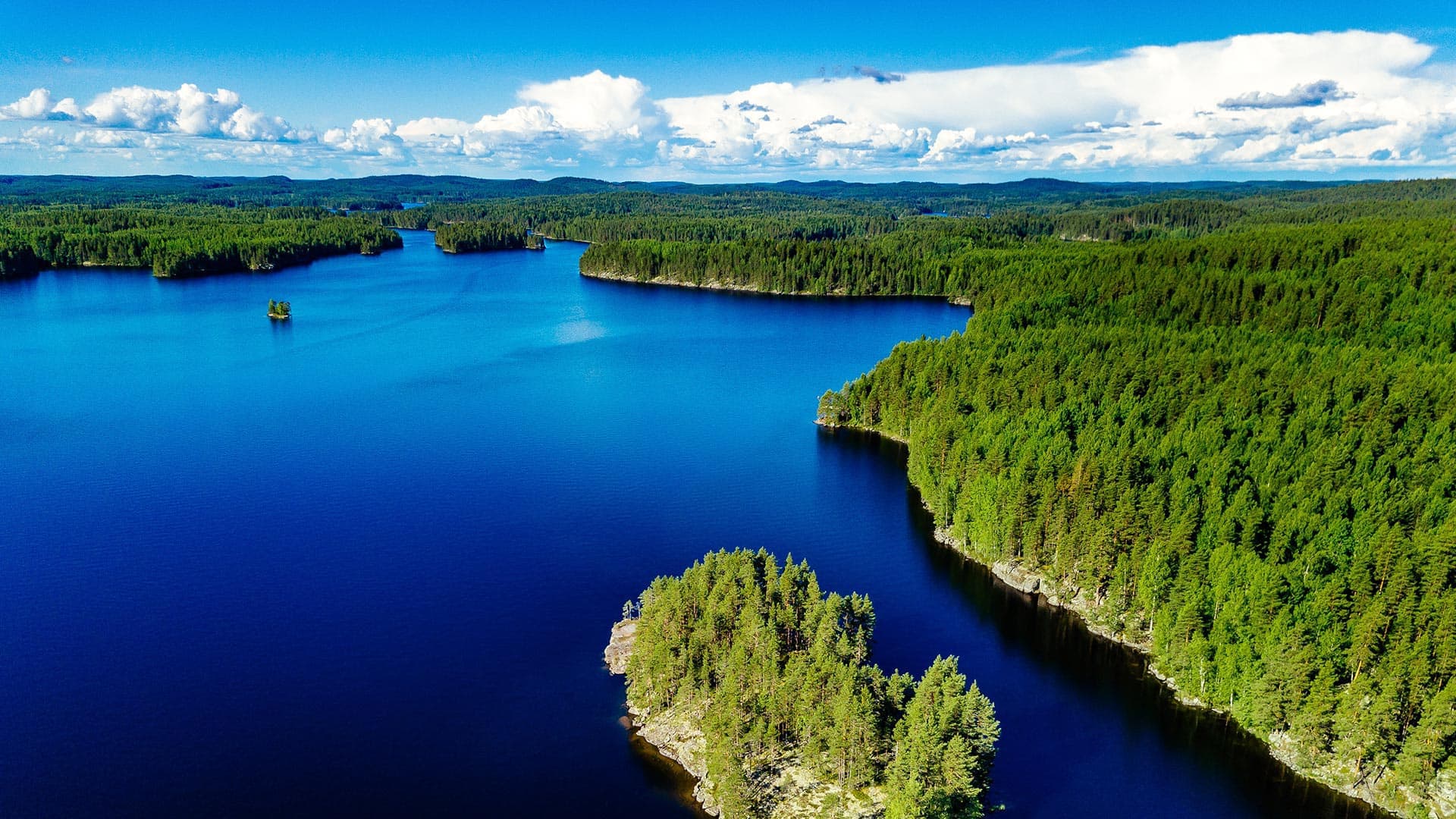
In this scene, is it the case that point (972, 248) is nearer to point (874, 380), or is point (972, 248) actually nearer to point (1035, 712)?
point (874, 380)

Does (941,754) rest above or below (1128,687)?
above

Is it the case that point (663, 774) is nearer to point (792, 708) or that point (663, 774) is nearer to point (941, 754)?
point (792, 708)

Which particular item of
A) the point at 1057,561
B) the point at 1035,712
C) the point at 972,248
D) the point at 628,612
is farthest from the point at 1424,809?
the point at 972,248

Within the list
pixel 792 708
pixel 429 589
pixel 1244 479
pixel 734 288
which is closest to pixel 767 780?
pixel 792 708

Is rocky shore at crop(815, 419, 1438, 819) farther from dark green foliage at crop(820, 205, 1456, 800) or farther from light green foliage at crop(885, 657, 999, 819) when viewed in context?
light green foliage at crop(885, 657, 999, 819)

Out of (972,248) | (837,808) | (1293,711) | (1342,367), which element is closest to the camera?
(837,808)
